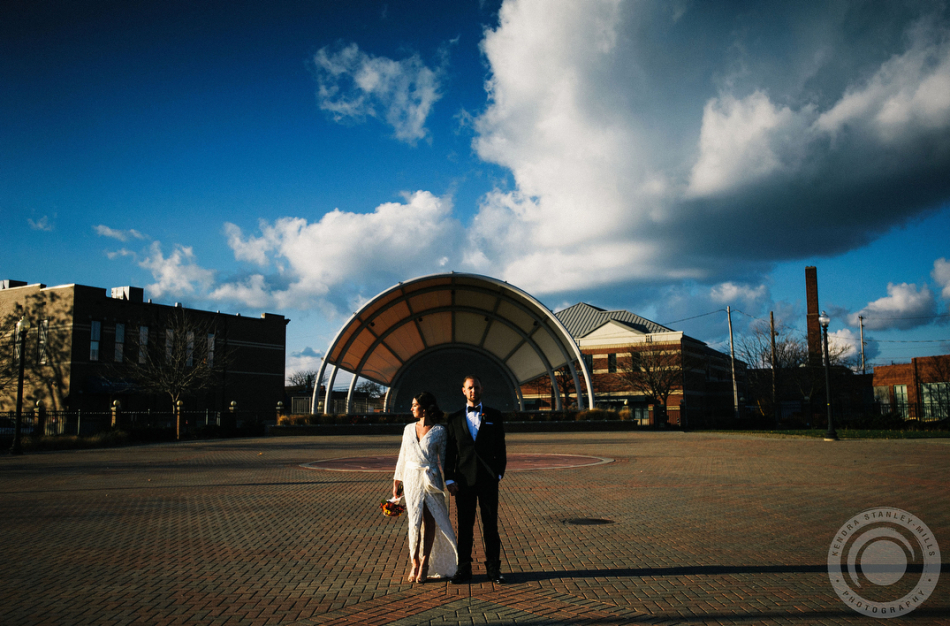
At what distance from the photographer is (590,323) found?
77.4m

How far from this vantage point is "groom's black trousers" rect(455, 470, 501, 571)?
19.1 feet

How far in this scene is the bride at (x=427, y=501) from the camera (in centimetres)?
580

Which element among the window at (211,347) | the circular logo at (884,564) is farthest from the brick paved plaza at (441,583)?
the window at (211,347)

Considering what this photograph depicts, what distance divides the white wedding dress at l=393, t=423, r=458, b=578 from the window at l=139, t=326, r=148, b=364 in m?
45.0

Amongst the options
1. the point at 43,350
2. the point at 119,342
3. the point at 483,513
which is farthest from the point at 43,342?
the point at 483,513

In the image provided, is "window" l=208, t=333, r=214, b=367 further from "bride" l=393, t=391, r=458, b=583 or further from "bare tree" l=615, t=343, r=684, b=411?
"bride" l=393, t=391, r=458, b=583

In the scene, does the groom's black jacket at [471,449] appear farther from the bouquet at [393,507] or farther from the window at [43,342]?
the window at [43,342]

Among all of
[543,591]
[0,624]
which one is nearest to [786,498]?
[543,591]

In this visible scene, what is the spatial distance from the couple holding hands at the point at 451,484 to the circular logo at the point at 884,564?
304 centimetres

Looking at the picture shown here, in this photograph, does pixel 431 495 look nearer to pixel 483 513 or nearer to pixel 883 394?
pixel 483 513

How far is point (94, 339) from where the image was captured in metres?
45.6

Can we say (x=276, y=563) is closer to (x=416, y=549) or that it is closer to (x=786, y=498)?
(x=416, y=549)

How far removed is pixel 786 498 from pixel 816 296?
60104 mm

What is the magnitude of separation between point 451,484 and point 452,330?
40.3 metres
